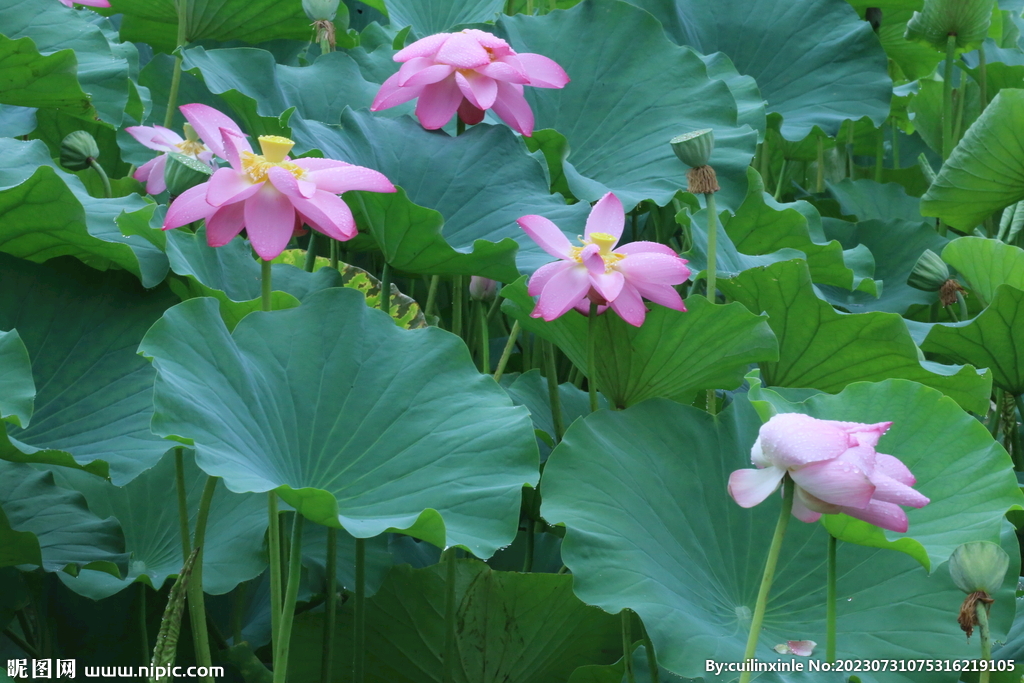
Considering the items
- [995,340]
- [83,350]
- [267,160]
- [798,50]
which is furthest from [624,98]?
[83,350]

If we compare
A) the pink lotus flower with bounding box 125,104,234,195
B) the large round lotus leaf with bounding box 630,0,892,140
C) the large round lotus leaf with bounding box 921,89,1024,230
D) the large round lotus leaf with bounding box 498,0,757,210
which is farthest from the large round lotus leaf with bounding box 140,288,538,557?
the large round lotus leaf with bounding box 630,0,892,140

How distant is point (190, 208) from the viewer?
761mm

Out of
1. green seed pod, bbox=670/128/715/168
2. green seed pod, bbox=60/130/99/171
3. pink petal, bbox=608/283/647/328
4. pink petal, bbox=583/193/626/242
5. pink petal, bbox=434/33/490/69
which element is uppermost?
pink petal, bbox=434/33/490/69

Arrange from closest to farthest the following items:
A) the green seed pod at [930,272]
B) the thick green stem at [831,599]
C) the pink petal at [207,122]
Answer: the thick green stem at [831,599] → the pink petal at [207,122] → the green seed pod at [930,272]

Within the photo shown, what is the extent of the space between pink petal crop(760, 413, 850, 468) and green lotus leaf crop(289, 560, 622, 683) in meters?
0.40

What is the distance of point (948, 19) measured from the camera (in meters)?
1.41

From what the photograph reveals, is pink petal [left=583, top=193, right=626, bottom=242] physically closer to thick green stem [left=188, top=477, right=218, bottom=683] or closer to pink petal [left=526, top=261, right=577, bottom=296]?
pink petal [left=526, top=261, right=577, bottom=296]

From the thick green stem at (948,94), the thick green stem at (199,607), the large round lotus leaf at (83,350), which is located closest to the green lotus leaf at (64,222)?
the large round lotus leaf at (83,350)

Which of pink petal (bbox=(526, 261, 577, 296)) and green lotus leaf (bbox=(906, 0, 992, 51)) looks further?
green lotus leaf (bbox=(906, 0, 992, 51))

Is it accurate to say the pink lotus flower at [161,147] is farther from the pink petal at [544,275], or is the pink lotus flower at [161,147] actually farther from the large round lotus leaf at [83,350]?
the pink petal at [544,275]

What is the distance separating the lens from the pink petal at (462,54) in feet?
3.23

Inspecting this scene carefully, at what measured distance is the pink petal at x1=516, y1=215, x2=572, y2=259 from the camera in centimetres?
84

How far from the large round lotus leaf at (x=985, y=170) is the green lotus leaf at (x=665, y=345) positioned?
2.06 ft

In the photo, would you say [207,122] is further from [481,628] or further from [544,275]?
[481,628]
